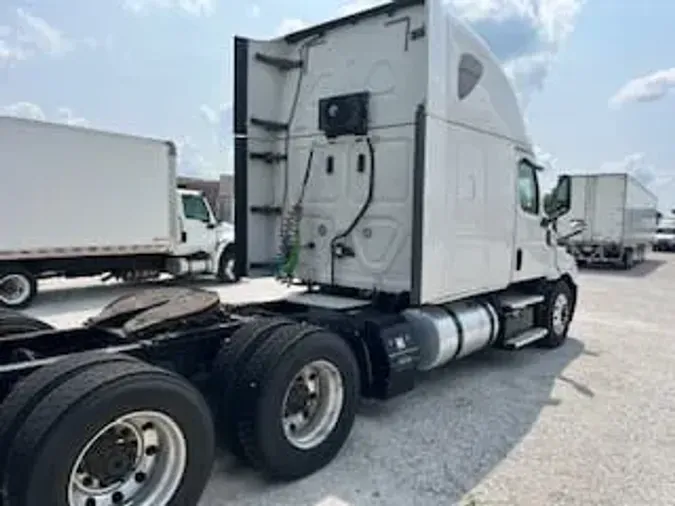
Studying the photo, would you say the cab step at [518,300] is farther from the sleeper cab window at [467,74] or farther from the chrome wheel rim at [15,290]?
the chrome wheel rim at [15,290]

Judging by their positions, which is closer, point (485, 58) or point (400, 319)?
point (400, 319)

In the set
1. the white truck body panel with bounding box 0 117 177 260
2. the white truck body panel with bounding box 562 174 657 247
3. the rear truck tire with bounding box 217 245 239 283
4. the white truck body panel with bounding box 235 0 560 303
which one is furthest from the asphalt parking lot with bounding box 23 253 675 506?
the white truck body panel with bounding box 562 174 657 247

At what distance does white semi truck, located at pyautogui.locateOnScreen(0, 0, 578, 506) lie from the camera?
2.89 m

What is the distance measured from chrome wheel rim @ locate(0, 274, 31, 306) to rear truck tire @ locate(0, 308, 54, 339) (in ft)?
21.7

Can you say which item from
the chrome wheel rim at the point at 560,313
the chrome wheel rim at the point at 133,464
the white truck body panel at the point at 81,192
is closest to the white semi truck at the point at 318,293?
the chrome wheel rim at the point at 133,464

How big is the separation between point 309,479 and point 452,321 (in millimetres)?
2382

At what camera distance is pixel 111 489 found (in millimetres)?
2977

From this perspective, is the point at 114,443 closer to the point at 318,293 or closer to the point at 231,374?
the point at 231,374

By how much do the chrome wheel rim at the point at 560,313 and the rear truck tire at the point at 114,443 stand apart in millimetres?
5762

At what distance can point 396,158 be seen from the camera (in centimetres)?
516

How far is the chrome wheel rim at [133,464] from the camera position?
9.39 ft

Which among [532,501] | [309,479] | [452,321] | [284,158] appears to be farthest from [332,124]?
[532,501]

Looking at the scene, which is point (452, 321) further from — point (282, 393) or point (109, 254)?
point (109, 254)

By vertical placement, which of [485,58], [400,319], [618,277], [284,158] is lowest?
[618,277]
